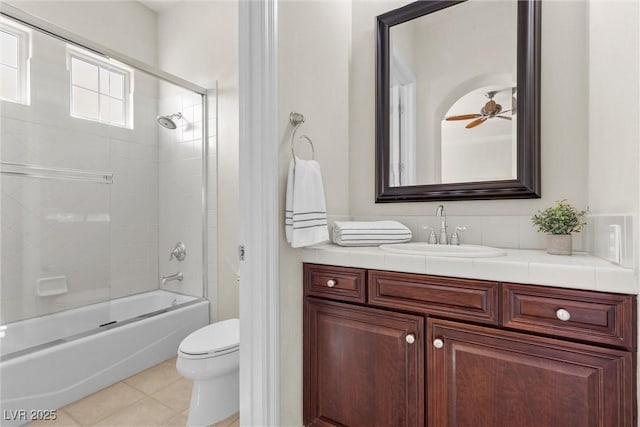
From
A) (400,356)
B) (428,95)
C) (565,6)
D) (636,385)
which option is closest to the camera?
(636,385)

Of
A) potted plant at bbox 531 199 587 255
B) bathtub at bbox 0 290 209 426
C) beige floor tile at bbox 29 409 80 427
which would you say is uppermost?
potted plant at bbox 531 199 587 255

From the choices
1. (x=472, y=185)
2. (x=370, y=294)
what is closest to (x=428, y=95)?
(x=472, y=185)

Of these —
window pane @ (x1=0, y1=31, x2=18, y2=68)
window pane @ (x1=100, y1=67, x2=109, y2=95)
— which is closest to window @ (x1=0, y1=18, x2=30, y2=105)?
window pane @ (x1=0, y1=31, x2=18, y2=68)

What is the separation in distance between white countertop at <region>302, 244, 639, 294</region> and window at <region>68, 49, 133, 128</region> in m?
2.23

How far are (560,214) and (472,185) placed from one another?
38 cm

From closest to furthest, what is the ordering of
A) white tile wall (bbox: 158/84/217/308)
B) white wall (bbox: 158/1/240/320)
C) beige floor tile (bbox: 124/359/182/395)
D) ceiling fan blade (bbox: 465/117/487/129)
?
ceiling fan blade (bbox: 465/117/487/129) → beige floor tile (bbox: 124/359/182/395) → white wall (bbox: 158/1/240/320) → white tile wall (bbox: 158/84/217/308)

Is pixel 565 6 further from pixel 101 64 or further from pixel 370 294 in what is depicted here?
pixel 101 64

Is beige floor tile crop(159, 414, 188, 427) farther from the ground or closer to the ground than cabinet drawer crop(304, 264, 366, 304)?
closer to the ground

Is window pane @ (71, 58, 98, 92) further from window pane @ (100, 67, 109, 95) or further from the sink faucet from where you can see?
the sink faucet

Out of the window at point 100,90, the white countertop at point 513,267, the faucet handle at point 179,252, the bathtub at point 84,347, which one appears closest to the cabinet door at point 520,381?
the white countertop at point 513,267

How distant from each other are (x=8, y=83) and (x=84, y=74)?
0.44 metres

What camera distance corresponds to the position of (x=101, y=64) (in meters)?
2.38

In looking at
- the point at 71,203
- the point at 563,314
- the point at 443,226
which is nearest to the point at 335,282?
the point at 443,226

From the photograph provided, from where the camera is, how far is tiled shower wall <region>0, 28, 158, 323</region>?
2.01 metres
